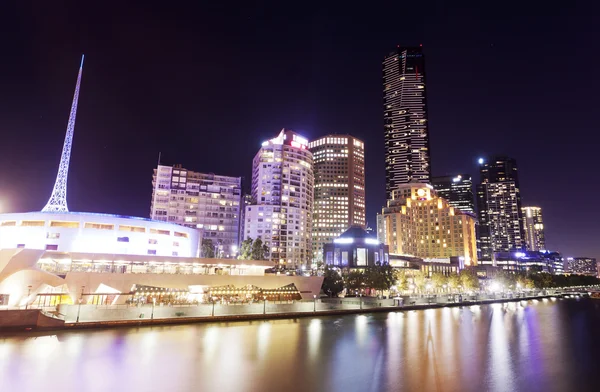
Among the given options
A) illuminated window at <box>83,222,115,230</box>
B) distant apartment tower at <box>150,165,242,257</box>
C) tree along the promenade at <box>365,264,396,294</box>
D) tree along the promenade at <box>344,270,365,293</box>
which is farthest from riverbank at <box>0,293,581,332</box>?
distant apartment tower at <box>150,165,242,257</box>

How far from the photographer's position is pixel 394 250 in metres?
196

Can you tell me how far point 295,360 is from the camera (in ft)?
111

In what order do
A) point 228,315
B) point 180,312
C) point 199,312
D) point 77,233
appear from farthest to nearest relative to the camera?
point 77,233
point 228,315
point 199,312
point 180,312

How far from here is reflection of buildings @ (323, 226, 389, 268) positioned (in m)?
123

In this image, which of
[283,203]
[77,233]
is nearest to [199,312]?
[77,233]

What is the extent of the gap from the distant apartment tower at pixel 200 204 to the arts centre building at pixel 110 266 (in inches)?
3180

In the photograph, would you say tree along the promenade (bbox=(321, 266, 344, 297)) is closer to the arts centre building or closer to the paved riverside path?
the arts centre building

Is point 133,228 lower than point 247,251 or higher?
higher

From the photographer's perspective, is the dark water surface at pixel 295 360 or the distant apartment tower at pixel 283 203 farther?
the distant apartment tower at pixel 283 203

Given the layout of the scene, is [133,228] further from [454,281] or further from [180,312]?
[454,281]

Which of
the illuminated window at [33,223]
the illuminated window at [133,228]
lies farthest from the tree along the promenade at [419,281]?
the illuminated window at [33,223]

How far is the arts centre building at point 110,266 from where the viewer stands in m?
55.1

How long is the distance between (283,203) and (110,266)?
10454 centimetres

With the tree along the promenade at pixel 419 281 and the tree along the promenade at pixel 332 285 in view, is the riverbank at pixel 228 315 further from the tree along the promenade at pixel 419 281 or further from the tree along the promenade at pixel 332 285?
the tree along the promenade at pixel 419 281
